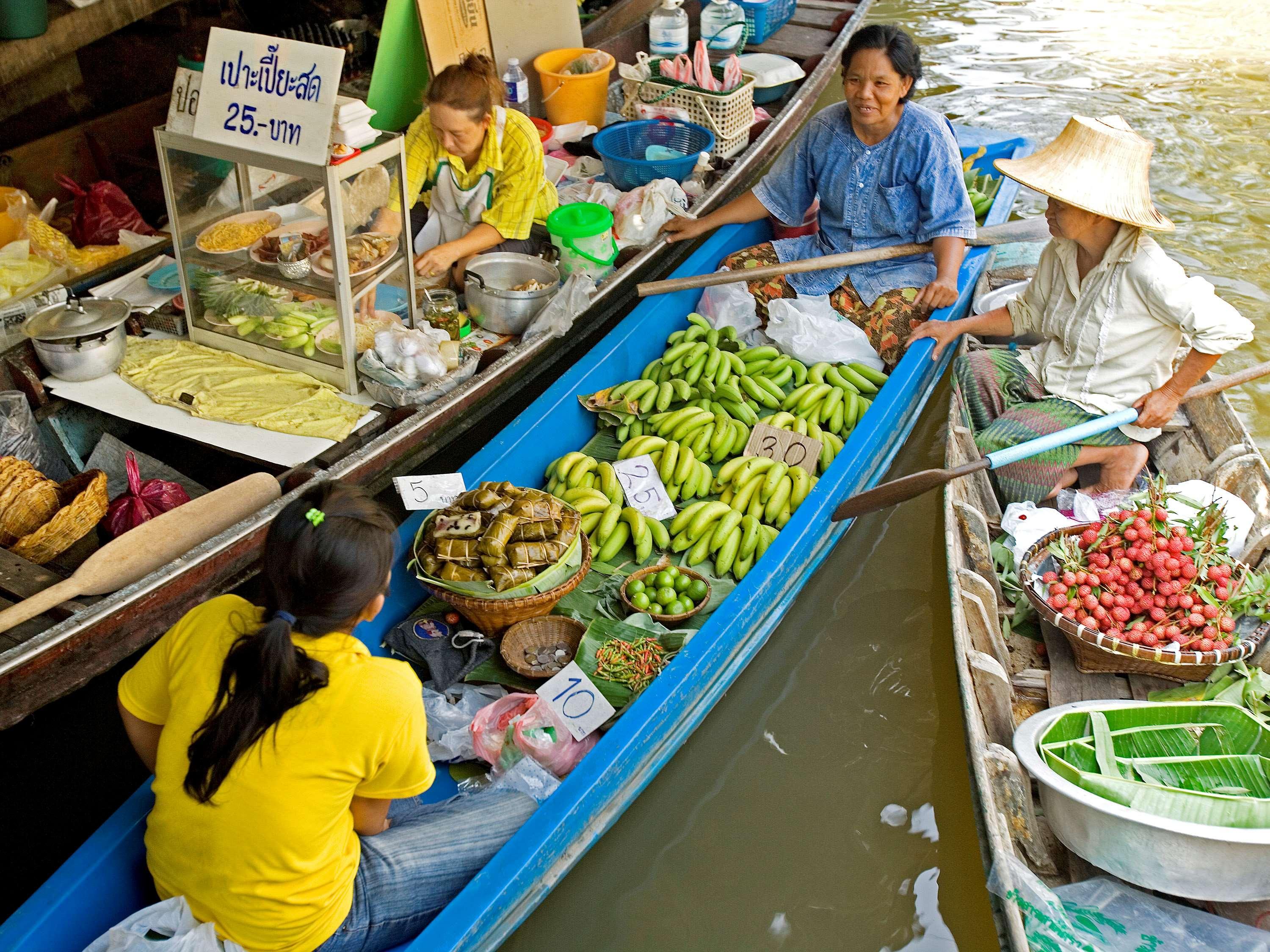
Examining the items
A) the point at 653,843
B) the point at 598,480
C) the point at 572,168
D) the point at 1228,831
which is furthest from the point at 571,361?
the point at 1228,831

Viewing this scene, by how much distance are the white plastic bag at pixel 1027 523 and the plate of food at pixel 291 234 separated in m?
2.83

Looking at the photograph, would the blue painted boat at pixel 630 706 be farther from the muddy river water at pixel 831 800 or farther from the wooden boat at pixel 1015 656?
the wooden boat at pixel 1015 656

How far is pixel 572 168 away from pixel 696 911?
421 centimetres

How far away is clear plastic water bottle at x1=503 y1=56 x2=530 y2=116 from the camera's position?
19.2ft

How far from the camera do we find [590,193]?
5.46 metres

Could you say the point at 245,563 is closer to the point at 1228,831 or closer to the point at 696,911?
the point at 696,911

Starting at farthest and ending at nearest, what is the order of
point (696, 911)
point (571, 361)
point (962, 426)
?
point (571, 361)
point (962, 426)
point (696, 911)

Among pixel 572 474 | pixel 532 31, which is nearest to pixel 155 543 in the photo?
pixel 572 474

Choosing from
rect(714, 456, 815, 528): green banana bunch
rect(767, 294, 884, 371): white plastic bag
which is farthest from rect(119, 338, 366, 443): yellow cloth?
rect(767, 294, 884, 371): white plastic bag

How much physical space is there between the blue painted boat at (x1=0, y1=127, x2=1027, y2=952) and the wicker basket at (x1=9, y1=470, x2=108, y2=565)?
39.3 inches

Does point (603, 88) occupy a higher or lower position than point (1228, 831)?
higher

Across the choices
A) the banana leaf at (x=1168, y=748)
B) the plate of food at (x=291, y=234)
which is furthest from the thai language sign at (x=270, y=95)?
the banana leaf at (x=1168, y=748)

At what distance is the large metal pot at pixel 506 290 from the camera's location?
4.38m

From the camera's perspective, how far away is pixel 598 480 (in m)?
3.96
